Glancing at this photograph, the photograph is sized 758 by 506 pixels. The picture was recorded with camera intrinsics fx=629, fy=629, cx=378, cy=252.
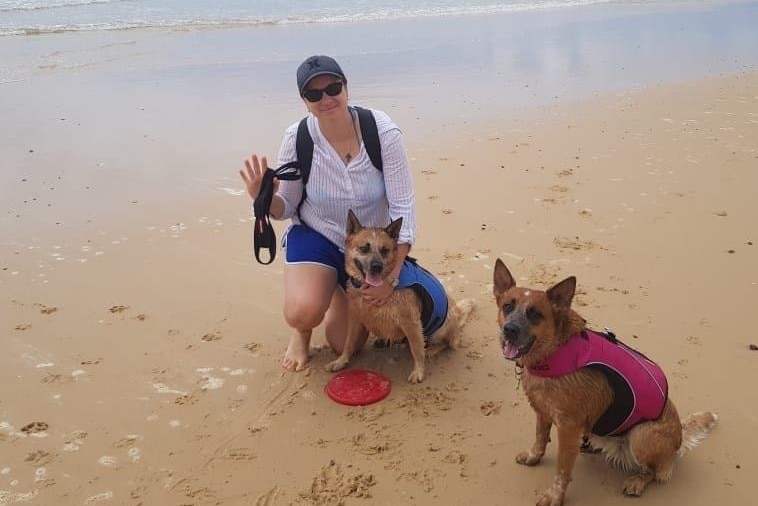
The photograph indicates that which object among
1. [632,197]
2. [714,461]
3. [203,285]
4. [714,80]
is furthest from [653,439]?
[714,80]

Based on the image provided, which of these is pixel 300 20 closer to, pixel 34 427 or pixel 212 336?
pixel 212 336

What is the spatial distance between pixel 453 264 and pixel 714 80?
9.01 meters

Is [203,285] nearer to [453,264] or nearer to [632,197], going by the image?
[453,264]

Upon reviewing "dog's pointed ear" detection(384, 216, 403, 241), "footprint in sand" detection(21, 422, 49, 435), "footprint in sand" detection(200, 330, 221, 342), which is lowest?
"footprint in sand" detection(200, 330, 221, 342)

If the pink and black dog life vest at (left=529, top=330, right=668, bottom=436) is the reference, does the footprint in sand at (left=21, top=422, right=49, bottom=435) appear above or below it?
below

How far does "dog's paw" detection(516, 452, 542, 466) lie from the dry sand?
5 centimetres

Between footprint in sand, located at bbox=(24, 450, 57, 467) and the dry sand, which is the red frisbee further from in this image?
footprint in sand, located at bbox=(24, 450, 57, 467)

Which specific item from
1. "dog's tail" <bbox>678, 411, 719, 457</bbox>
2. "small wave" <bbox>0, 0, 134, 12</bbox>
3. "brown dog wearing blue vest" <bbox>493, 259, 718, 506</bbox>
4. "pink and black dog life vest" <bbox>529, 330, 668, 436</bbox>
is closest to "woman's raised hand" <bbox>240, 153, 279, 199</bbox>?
"brown dog wearing blue vest" <bbox>493, 259, 718, 506</bbox>

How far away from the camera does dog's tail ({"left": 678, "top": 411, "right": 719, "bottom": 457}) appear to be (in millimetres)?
3355

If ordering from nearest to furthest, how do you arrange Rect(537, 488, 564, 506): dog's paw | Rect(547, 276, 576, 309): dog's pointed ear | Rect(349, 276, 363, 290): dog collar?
Rect(547, 276, 576, 309): dog's pointed ear, Rect(537, 488, 564, 506): dog's paw, Rect(349, 276, 363, 290): dog collar

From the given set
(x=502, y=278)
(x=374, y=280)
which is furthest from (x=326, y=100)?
(x=502, y=278)

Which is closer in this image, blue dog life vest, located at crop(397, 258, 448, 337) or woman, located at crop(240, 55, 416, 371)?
woman, located at crop(240, 55, 416, 371)

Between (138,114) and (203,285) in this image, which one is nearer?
(203,285)

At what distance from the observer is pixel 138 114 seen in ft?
33.4
